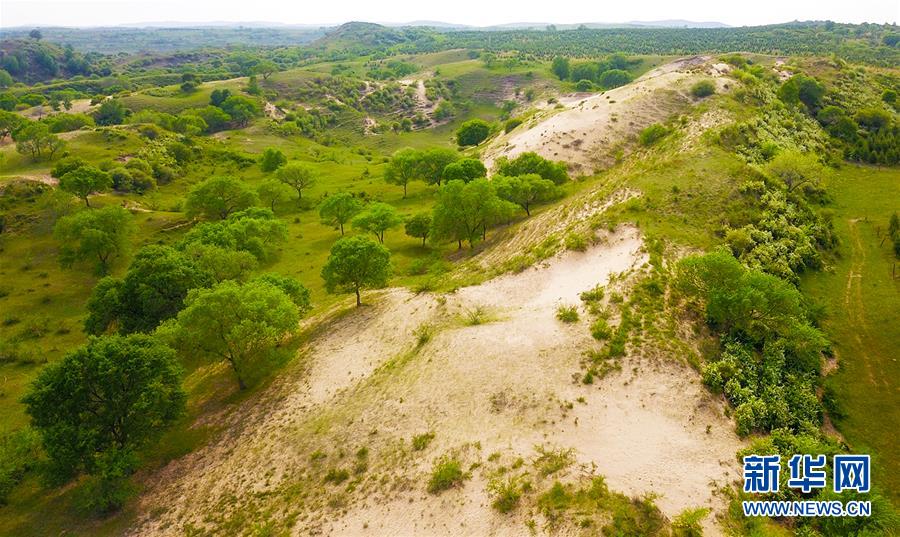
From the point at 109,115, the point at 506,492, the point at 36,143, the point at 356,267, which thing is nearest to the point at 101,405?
the point at 356,267

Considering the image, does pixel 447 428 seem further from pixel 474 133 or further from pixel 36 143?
pixel 36 143

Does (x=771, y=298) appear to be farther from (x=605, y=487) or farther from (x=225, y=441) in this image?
(x=225, y=441)

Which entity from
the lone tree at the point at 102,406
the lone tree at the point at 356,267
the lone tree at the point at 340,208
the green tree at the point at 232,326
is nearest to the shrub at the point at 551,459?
the green tree at the point at 232,326

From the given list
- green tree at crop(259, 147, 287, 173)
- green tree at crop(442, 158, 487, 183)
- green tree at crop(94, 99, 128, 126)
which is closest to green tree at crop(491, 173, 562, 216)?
green tree at crop(442, 158, 487, 183)

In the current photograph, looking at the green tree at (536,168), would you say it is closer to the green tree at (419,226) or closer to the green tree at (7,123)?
the green tree at (419,226)

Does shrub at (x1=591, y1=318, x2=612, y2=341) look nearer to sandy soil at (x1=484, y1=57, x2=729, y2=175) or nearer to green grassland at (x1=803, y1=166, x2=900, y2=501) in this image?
green grassland at (x1=803, y1=166, x2=900, y2=501)
